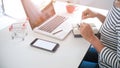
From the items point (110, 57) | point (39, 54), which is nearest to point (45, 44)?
point (39, 54)

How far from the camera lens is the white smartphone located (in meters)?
1.01

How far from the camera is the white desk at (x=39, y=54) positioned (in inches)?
36.0

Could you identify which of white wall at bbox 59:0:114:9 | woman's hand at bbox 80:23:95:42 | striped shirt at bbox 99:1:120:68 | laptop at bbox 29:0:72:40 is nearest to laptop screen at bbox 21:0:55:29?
laptop at bbox 29:0:72:40

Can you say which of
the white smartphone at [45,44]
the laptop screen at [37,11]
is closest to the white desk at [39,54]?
the white smartphone at [45,44]

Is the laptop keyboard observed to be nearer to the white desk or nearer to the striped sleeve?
the white desk

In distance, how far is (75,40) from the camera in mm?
1101

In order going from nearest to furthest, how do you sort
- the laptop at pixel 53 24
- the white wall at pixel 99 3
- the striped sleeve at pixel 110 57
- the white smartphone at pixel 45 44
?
the striped sleeve at pixel 110 57, the white smartphone at pixel 45 44, the laptop at pixel 53 24, the white wall at pixel 99 3

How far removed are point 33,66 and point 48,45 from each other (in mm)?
184

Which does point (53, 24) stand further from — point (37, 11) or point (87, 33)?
point (87, 33)

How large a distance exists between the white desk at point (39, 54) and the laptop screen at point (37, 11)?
130 millimetres

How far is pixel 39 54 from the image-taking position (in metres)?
0.98

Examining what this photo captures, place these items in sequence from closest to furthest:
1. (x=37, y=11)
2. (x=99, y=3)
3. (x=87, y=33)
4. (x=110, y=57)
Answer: (x=110, y=57) < (x=87, y=33) < (x=37, y=11) < (x=99, y=3)

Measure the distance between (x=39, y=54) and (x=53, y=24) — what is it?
334 mm

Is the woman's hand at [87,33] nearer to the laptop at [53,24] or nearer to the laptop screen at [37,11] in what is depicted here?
the laptop at [53,24]
